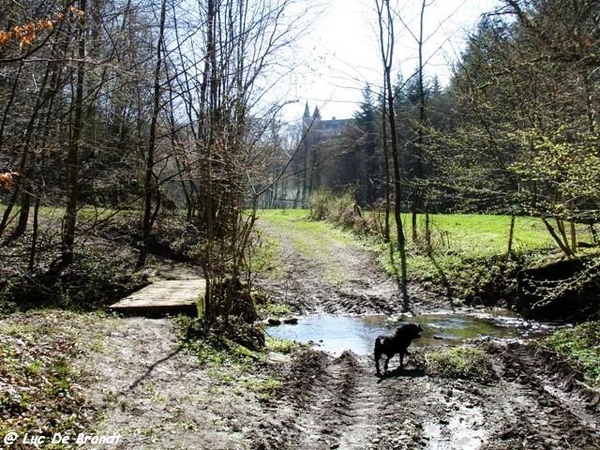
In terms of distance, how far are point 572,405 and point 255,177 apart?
5912 millimetres

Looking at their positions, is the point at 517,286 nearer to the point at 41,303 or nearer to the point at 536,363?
Answer: the point at 536,363

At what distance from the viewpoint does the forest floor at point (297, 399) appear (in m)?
5.23

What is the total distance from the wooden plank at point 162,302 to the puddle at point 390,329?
83.1 inches

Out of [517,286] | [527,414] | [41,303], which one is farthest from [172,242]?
[527,414]

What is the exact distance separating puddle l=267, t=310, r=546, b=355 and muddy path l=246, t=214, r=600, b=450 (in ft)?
3.49

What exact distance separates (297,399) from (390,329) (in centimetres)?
564

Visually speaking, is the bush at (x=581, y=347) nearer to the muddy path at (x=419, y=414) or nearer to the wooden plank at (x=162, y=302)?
the muddy path at (x=419, y=414)

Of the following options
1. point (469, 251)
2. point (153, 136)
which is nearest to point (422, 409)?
point (153, 136)

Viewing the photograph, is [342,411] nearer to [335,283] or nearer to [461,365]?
[461,365]

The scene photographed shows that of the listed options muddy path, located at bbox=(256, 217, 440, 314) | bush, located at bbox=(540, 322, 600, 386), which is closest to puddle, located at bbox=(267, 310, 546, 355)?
muddy path, located at bbox=(256, 217, 440, 314)

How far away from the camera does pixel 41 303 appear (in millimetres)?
11164

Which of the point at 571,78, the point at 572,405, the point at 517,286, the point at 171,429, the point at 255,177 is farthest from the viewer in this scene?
the point at 517,286

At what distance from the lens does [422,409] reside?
20.9ft

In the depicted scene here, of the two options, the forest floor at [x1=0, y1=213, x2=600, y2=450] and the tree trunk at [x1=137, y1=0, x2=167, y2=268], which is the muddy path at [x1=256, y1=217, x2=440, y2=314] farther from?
the forest floor at [x1=0, y1=213, x2=600, y2=450]
